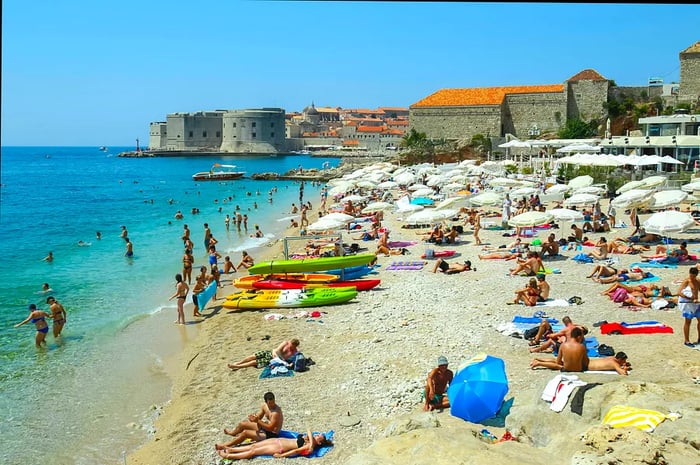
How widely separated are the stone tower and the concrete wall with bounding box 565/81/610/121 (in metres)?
6.07

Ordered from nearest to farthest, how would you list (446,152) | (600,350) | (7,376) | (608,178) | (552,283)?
1. (600,350)
2. (7,376)
3. (552,283)
4. (608,178)
5. (446,152)

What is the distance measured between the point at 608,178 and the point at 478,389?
776 inches

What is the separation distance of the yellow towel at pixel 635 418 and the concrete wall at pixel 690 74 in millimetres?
41702

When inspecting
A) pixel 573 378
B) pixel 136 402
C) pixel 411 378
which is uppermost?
pixel 573 378

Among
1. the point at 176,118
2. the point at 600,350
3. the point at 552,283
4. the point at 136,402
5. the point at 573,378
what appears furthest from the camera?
the point at 176,118

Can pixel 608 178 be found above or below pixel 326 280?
above

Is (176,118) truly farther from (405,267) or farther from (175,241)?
(405,267)

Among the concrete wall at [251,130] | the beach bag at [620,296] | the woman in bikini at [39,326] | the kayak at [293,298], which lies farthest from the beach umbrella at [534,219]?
the concrete wall at [251,130]

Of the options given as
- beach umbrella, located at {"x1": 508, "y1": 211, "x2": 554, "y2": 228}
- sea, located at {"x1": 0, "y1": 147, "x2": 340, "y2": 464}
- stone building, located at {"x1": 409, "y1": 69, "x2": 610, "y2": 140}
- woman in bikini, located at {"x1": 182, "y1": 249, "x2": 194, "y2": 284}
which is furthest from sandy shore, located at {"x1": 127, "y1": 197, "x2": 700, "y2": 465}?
stone building, located at {"x1": 409, "y1": 69, "x2": 610, "y2": 140}

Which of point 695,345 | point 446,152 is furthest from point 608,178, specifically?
point 446,152

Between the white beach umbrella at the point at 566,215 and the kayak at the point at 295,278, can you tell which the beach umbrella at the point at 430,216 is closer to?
the white beach umbrella at the point at 566,215

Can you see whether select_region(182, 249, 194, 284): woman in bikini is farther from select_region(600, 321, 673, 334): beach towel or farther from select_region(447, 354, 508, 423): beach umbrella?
select_region(447, 354, 508, 423): beach umbrella

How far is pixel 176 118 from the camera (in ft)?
354

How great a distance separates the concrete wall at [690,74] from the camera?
40.1 metres
